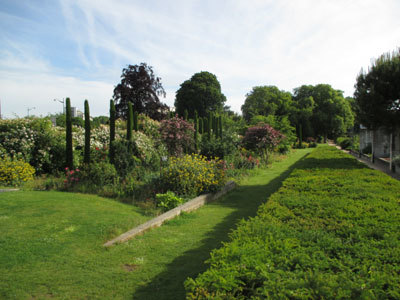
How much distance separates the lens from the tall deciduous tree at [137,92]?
2381 centimetres

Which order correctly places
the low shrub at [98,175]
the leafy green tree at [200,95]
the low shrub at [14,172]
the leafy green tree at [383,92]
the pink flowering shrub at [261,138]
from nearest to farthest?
the low shrub at [98,175] < the low shrub at [14,172] < the leafy green tree at [383,92] < the pink flowering shrub at [261,138] < the leafy green tree at [200,95]

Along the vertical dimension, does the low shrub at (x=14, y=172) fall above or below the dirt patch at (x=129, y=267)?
above

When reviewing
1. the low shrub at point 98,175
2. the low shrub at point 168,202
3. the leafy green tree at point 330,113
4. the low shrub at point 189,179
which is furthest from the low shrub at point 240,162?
the leafy green tree at point 330,113

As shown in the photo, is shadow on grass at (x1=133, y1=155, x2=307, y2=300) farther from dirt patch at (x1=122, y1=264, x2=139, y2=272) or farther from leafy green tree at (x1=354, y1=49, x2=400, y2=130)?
leafy green tree at (x1=354, y1=49, x2=400, y2=130)

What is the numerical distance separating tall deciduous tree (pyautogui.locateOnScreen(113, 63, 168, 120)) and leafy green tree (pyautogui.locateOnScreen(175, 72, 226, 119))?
55.3 ft

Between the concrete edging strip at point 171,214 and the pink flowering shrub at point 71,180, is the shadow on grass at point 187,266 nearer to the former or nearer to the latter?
the concrete edging strip at point 171,214

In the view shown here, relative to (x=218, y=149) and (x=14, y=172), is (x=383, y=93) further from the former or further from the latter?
(x=14, y=172)

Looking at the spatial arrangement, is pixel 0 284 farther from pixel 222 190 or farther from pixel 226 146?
pixel 226 146

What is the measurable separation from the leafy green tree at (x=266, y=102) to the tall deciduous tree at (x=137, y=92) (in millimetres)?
25564

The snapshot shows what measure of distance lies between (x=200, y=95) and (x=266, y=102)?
12115 mm

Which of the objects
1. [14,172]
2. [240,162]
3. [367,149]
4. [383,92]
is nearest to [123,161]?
[14,172]

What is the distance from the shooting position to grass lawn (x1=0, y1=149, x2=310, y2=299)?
3482mm

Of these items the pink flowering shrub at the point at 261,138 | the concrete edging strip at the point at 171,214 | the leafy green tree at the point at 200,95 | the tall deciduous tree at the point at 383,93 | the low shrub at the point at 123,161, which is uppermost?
the leafy green tree at the point at 200,95

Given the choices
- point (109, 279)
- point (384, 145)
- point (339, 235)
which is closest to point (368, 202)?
point (339, 235)
